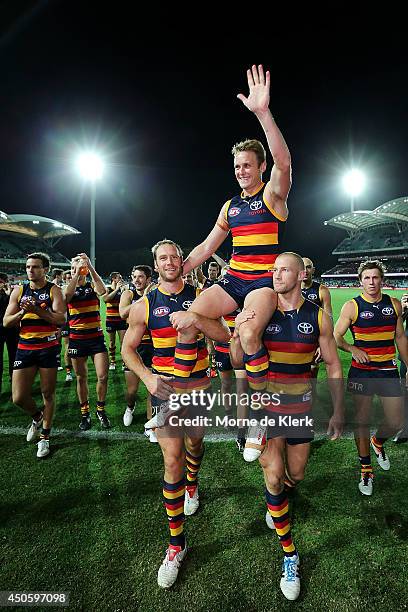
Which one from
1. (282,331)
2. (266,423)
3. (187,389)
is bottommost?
(266,423)

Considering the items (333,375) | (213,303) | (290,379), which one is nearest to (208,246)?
(213,303)

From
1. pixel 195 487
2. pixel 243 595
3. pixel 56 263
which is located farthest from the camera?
pixel 56 263

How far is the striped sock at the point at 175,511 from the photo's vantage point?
2.92m

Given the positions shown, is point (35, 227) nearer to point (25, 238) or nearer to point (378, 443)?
point (25, 238)

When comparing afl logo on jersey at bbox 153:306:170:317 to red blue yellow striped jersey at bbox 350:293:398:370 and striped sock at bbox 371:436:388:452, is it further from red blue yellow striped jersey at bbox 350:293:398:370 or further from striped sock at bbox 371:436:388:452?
striped sock at bbox 371:436:388:452

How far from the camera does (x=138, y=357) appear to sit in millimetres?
3209

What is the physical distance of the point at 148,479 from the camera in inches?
161

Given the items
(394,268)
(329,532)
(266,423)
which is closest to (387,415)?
(329,532)

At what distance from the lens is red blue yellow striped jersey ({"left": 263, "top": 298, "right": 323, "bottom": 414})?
2984 millimetres

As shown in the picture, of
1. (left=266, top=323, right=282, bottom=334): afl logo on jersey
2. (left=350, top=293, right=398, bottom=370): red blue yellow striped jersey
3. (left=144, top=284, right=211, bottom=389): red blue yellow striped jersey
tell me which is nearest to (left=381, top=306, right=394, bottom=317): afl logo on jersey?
(left=350, top=293, right=398, bottom=370): red blue yellow striped jersey

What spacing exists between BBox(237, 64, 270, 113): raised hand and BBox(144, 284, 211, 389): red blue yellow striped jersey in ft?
5.70

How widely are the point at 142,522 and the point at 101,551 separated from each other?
46 centimetres

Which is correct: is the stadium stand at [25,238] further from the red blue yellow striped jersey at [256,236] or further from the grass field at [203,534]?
the red blue yellow striped jersey at [256,236]

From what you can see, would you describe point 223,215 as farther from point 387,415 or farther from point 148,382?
point 387,415
